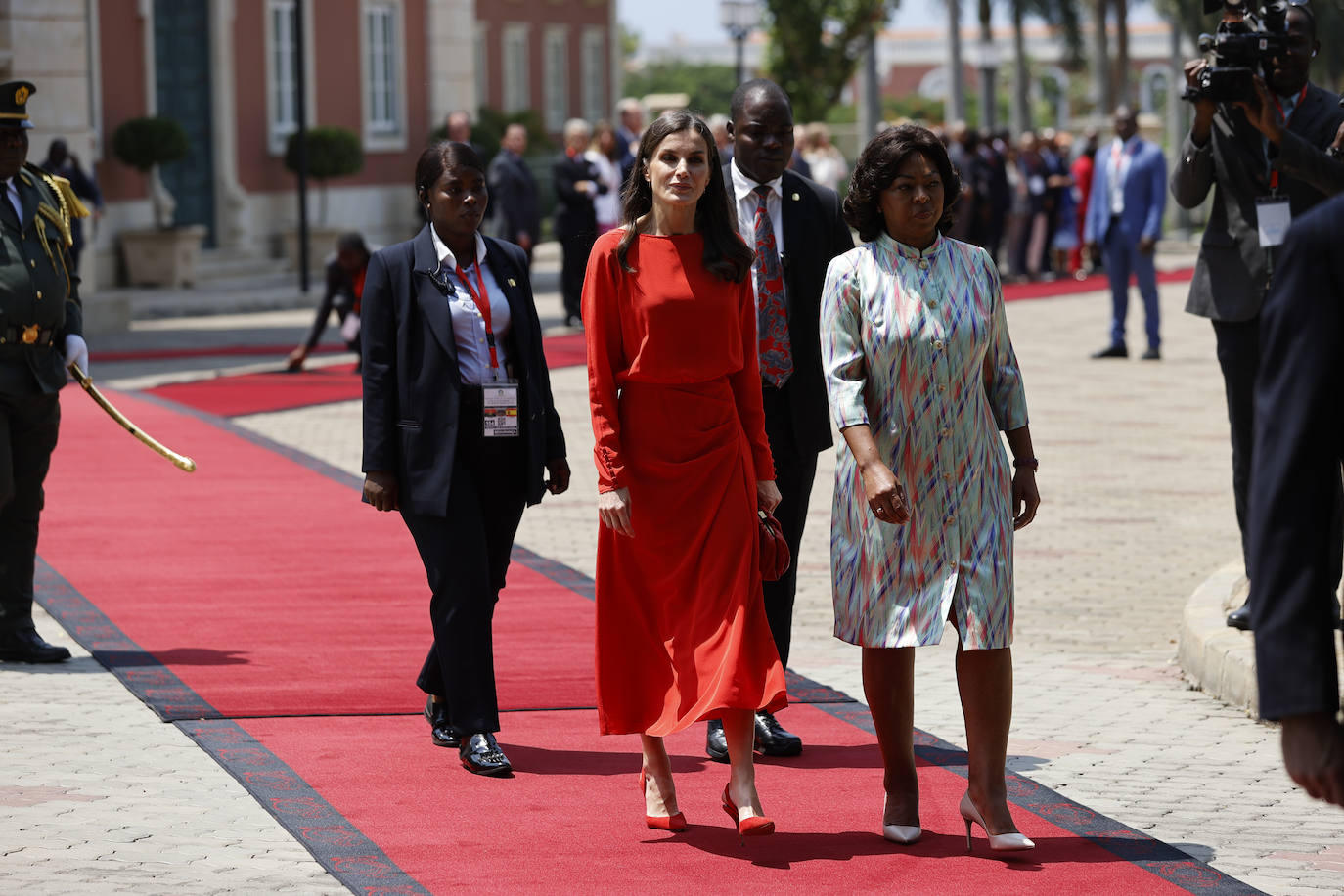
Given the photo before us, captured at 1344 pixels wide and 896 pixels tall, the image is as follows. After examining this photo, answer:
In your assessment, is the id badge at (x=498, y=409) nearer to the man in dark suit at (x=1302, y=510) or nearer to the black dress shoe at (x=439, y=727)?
the black dress shoe at (x=439, y=727)

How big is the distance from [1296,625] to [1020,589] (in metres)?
6.24

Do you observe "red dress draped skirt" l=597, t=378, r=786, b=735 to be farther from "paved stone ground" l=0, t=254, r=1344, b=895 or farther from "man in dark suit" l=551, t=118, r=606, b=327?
"man in dark suit" l=551, t=118, r=606, b=327

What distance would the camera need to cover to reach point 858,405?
498cm

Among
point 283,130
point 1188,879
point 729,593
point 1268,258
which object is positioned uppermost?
point 283,130

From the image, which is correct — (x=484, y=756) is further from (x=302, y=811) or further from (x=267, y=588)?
(x=267, y=588)

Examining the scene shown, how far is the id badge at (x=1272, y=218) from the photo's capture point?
283 inches

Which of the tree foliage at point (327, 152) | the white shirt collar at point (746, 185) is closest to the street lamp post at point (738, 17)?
the tree foliage at point (327, 152)

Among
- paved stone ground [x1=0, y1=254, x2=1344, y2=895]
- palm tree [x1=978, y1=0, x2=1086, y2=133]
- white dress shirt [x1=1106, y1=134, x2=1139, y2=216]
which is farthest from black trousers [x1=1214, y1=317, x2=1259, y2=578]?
palm tree [x1=978, y1=0, x2=1086, y2=133]

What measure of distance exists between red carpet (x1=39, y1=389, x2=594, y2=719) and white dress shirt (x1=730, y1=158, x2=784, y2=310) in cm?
166

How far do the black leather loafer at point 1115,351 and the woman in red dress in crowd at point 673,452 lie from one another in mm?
13181

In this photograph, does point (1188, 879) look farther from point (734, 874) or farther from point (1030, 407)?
point (1030, 407)

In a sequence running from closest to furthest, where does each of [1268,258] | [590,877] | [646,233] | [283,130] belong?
[590,877]
[646,233]
[1268,258]
[283,130]

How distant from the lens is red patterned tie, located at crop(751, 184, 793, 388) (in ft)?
19.7

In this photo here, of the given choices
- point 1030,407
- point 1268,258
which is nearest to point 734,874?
point 1268,258
